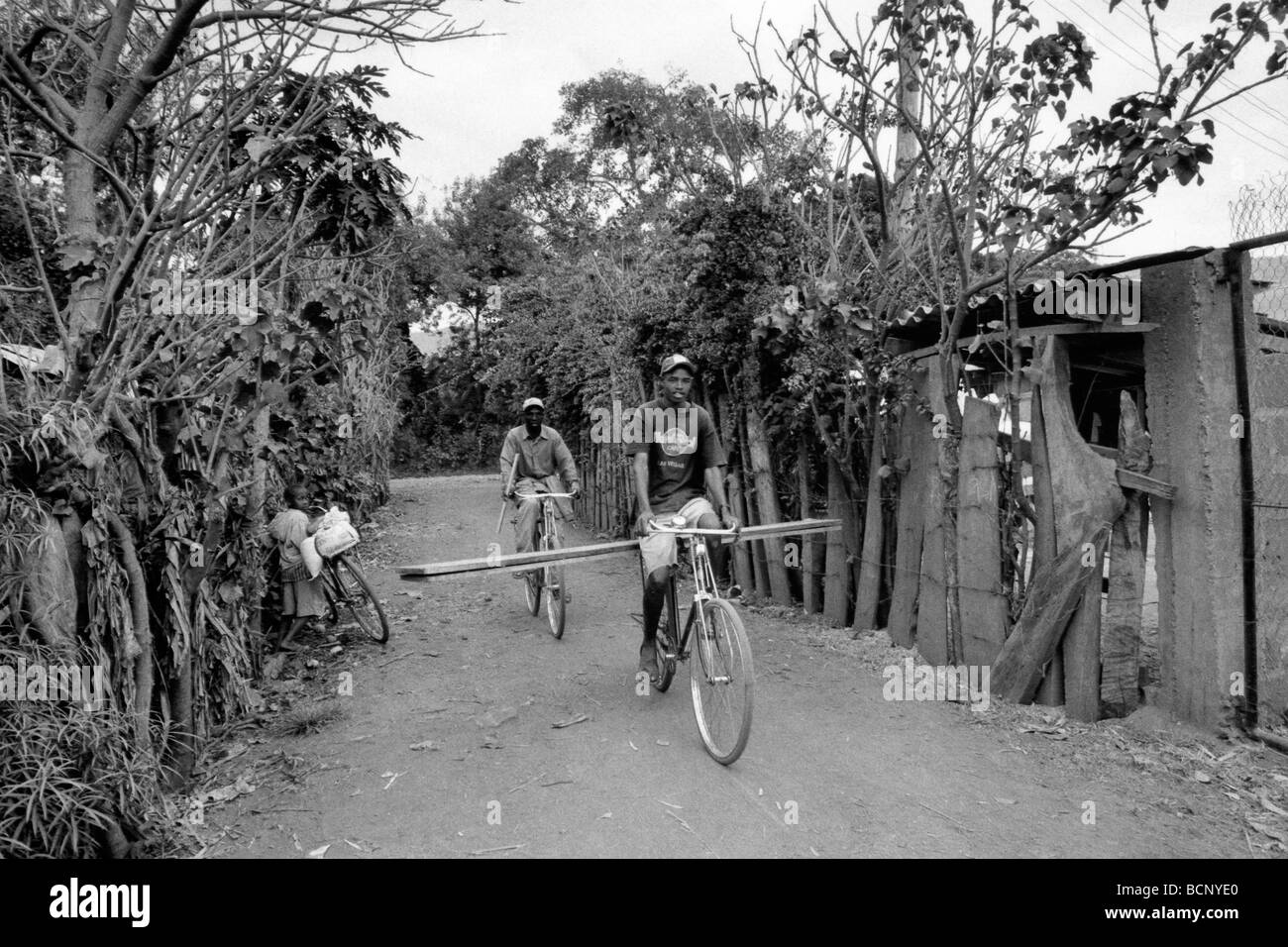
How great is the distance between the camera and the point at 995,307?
5.49 metres

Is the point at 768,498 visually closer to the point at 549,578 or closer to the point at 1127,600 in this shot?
the point at 549,578

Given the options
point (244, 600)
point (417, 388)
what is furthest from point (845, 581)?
point (417, 388)

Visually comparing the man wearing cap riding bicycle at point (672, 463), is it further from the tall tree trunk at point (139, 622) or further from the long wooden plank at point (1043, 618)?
the tall tree trunk at point (139, 622)

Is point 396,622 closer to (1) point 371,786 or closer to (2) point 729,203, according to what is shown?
(1) point 371,786

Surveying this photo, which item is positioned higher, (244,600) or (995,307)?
(995,307)

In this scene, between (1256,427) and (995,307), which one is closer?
(1256,427)

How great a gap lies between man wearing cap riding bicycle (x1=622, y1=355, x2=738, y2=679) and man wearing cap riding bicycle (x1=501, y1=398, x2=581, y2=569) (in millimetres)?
2597

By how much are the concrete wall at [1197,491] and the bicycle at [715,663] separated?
2369 mm

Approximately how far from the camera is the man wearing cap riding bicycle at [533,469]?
25.4 ft

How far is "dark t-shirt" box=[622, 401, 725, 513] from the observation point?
5.18 meters

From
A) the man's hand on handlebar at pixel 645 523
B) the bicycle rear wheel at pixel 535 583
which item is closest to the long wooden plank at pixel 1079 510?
the man's hand on handlebar at pixel 645 523

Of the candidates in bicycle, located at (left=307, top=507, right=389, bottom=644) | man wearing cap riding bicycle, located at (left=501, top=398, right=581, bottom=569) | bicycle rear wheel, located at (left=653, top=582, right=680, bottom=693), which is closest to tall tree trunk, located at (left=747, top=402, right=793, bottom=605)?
man wearing cap riding bicycle, located at (left=501, top=398, right=581, bottom=569)

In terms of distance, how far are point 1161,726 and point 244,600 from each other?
234 inches
